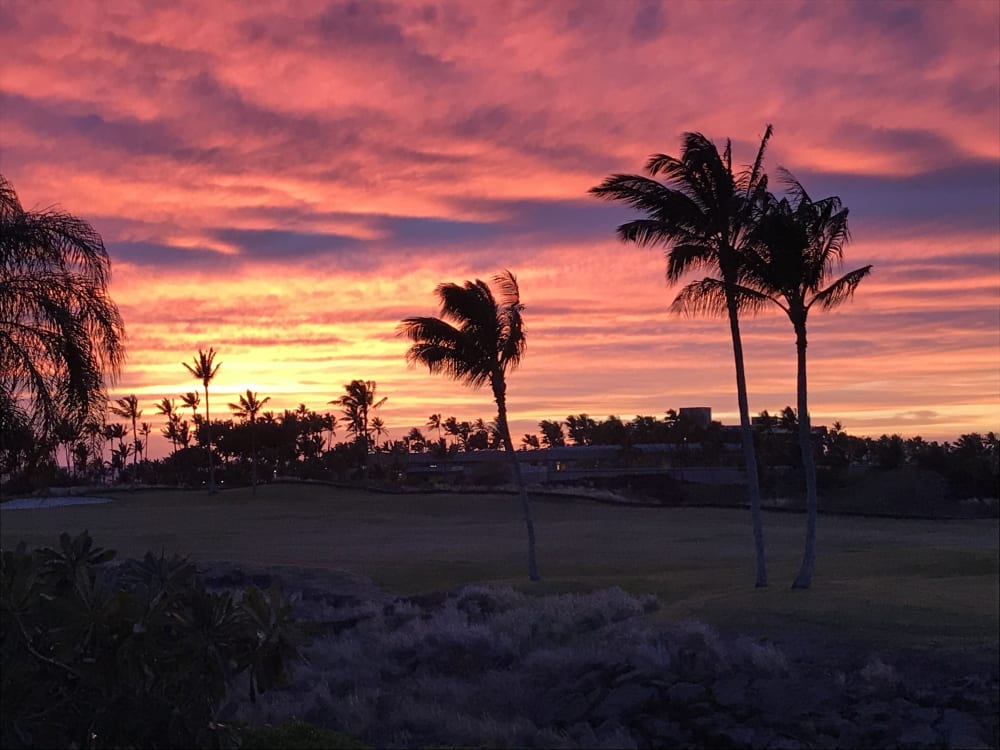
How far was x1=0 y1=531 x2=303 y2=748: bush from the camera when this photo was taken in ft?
23.7

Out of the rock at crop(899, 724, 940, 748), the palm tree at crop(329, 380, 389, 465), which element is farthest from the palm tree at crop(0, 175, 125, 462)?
the palm tree at crop(329, 380, 389, 465)

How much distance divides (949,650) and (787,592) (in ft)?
18.0

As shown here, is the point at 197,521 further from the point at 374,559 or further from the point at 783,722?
the point at 783,722

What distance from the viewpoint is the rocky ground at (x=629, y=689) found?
41.4 ft

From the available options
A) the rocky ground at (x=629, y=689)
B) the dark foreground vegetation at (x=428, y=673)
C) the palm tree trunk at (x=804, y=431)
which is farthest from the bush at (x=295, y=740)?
the palm tree trunk at (x=804, y=431)

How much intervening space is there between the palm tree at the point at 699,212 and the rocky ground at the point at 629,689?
775cm

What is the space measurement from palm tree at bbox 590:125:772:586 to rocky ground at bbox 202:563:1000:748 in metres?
7.75

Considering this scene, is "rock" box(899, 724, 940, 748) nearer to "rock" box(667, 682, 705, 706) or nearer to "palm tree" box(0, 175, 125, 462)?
"rock" box(667, 682, 705, 706)

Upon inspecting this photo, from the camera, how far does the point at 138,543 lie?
151ft

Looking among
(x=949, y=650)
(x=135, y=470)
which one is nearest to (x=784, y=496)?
(x=949, y=650)

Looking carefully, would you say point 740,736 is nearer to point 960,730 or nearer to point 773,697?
point 773,697

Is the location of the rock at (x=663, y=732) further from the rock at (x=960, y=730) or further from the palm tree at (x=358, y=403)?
the palm tree at (x=358, y=403)

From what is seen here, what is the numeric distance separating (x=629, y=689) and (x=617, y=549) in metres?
26.8

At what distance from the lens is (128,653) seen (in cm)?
722
